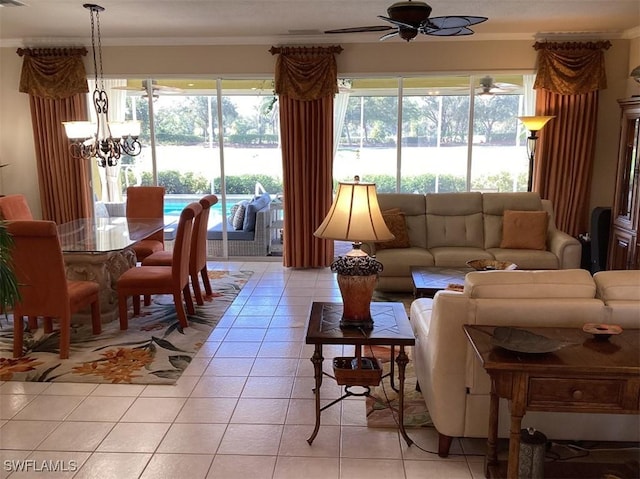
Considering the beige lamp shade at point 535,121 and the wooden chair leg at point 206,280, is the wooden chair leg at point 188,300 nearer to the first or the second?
the wooden chair leg at point 206,280

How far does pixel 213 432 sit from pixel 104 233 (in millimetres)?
2685

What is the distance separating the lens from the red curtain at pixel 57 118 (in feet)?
21.2

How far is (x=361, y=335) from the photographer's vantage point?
108 inches

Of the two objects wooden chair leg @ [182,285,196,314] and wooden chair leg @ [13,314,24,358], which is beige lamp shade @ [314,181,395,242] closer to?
wooden chair leg @ [182,285,196,314]

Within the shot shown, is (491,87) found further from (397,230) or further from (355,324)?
(355,324)

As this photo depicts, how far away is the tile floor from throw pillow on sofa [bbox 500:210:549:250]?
2759 mm

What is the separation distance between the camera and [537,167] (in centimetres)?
641

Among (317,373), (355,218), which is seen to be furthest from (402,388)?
(355,218)

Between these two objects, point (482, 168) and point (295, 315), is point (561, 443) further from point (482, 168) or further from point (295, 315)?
point (482, 168)

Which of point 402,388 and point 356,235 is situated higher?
point 356,235

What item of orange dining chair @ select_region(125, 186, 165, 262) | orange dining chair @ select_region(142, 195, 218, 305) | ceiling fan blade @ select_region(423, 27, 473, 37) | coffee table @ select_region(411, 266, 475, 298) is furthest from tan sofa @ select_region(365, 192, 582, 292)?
orange dining chair @ select_region(125, 186, 165, 262)

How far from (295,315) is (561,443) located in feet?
8.60

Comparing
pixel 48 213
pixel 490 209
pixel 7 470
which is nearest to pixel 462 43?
pixel 490 209

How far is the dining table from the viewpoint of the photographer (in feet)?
14.6
